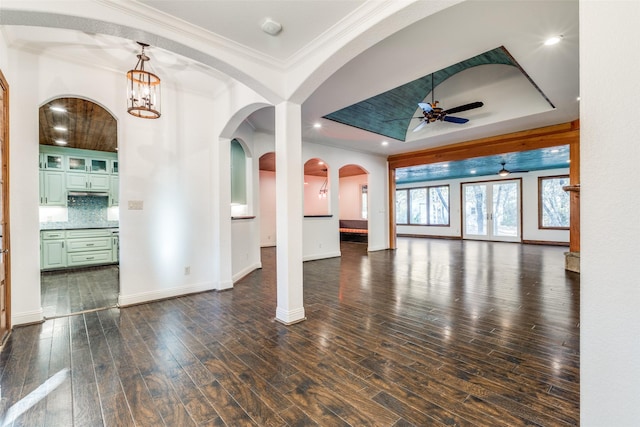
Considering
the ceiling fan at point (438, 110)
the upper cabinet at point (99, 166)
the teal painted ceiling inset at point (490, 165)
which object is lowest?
the upper cabinet at point (99, 166)

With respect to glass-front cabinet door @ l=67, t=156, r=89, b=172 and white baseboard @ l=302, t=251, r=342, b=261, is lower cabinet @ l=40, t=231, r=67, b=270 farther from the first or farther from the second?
white baseboard @ l=302, t=251, r=342, b=261

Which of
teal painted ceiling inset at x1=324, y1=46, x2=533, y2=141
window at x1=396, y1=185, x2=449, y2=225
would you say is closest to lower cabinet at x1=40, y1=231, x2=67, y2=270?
teal painted ceiling inset at x1=324, y1=46, x2=533, y2=141

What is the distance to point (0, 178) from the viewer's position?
2695mm

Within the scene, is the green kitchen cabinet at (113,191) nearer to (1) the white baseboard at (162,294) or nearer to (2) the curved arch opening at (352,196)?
(1) the white baseboard at (162,294)

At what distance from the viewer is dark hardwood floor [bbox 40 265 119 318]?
3617 mm

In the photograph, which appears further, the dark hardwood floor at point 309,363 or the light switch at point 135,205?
the light switch at point 135,205

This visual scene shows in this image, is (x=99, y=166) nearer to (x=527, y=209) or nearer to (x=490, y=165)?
(x=490, y=165)

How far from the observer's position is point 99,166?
638cm

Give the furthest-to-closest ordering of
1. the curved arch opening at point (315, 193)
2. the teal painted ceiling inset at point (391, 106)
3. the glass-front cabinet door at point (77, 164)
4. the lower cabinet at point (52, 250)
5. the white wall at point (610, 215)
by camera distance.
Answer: the curved arch opening at point (315, 193), the glass-front cabinet door at point (77, 164), the lower cabinet at point (52, 250), the teal painted ceiling inset at point (391, 106), the white wall at point (610, 215)

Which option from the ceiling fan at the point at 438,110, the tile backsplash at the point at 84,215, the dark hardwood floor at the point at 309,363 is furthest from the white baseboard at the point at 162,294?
the ceiling fan at the point at 438,110

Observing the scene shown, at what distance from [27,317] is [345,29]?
14.1ft

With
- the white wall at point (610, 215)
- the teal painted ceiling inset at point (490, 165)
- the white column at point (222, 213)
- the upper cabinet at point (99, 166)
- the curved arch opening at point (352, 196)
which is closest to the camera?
the white wall at point (610, 215)

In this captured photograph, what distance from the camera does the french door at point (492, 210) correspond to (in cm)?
1068

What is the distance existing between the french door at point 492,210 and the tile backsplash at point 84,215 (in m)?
12.1
